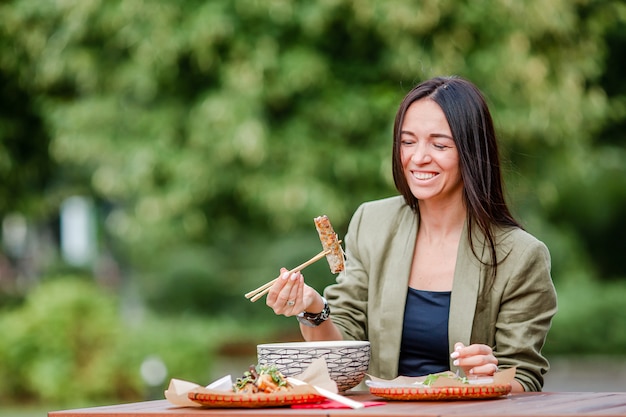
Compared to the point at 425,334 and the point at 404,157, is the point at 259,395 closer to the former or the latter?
the point at 425,334

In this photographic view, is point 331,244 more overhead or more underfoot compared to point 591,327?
more underfoot

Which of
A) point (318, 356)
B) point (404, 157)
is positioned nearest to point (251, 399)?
point (318, 356)

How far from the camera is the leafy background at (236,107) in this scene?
863 cm

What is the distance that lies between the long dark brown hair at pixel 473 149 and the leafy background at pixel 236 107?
12.9ft

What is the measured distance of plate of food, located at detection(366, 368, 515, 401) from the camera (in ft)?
8.95

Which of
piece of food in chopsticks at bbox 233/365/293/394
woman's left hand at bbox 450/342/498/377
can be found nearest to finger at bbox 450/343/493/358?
woman's left hand at bbox 450/342/498/377

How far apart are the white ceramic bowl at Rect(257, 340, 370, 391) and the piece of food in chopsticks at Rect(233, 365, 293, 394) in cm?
11

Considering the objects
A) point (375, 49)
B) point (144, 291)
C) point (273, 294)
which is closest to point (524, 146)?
point (375, 49)

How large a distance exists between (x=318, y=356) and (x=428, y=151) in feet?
2.53

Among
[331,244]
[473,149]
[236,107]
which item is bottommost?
[331,244]

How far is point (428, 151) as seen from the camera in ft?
10.9

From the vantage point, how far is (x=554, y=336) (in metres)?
16.0

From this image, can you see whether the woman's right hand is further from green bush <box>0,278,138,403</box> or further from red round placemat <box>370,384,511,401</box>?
green bush <box>0,278,138,403</box>

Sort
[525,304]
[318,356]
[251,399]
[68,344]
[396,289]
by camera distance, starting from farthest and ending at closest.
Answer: [68,344] → [396,289] → [525,304] → [318,356] → [251,399]
